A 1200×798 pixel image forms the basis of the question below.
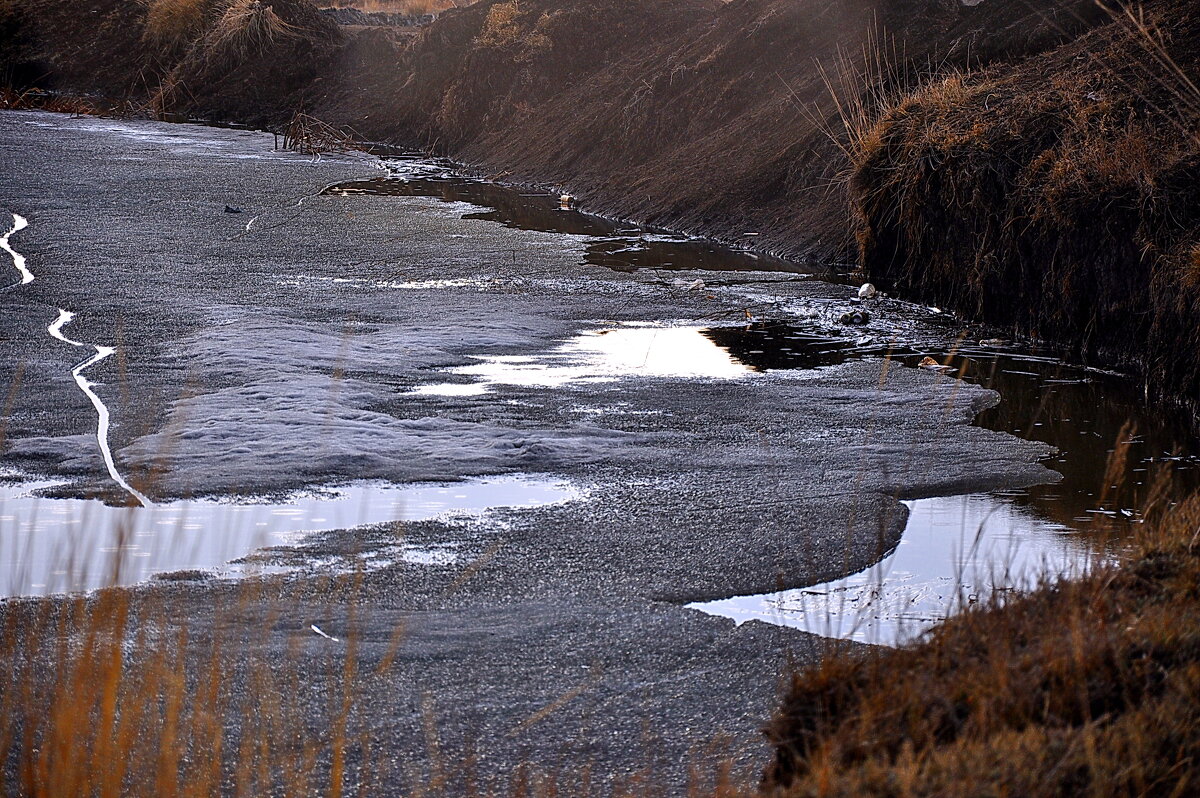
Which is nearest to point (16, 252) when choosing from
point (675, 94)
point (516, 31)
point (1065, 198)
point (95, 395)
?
point (95, 395)

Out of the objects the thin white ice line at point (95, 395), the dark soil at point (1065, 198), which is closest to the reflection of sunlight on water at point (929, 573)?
the thin white ice line at point (95, 395)

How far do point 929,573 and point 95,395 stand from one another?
524 cm

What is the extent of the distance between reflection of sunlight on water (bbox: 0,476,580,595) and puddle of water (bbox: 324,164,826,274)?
8222 mm

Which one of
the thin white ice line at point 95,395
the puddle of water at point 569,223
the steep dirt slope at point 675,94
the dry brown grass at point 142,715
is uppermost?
the steep dirt slope at point 675,94

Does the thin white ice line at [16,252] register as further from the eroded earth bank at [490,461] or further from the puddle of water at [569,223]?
the puddle of water at [569,223]

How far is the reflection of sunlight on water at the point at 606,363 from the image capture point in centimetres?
942

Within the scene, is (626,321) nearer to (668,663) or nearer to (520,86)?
(668,663)

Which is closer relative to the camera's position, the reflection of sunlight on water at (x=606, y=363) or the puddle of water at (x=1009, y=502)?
the puddle of water at (x=1009, y=502)

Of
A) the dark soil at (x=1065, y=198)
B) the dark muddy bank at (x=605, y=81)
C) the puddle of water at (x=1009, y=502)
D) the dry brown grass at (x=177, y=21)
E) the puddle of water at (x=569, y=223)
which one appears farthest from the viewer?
the dry brown grass at (x=177, y=21)

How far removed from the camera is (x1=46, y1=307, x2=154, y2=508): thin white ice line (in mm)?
6838

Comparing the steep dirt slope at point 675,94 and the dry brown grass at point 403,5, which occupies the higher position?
the dry brown grass at point 403,5

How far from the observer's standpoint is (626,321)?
11945mm

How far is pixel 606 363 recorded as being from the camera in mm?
10117

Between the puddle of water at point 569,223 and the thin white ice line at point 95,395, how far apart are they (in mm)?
6354
